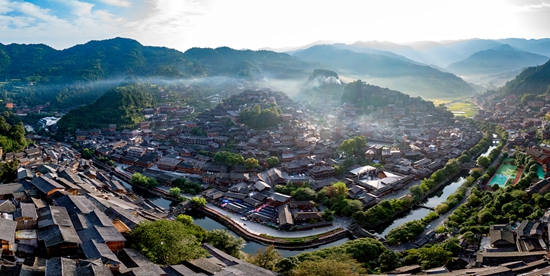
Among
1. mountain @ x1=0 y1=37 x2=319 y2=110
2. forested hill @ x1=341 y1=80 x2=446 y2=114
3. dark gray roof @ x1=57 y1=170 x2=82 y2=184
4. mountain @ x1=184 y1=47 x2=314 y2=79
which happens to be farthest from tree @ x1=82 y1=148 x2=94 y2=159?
mountain @ x1=184 y1=47 x2=314 y2=79

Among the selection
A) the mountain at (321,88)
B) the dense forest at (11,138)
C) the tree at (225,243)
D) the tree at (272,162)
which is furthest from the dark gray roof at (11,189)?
the mountain at (321,88)

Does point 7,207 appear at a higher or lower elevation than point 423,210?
higher

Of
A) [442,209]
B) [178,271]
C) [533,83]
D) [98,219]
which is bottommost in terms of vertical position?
[442,209]

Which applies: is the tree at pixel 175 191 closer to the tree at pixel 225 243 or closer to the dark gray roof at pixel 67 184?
the dark gray roof at pixel 67 184

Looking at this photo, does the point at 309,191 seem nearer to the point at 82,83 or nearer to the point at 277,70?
the point at 82,83

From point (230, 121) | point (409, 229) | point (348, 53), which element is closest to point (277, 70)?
point (230, 121)

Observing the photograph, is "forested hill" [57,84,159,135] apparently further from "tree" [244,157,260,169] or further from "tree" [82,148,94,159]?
"tree" [244,157,260,169]

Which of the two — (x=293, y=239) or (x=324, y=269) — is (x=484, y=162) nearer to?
(x=293, y=239)

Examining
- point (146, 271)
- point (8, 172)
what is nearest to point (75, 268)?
point (146, 271)
